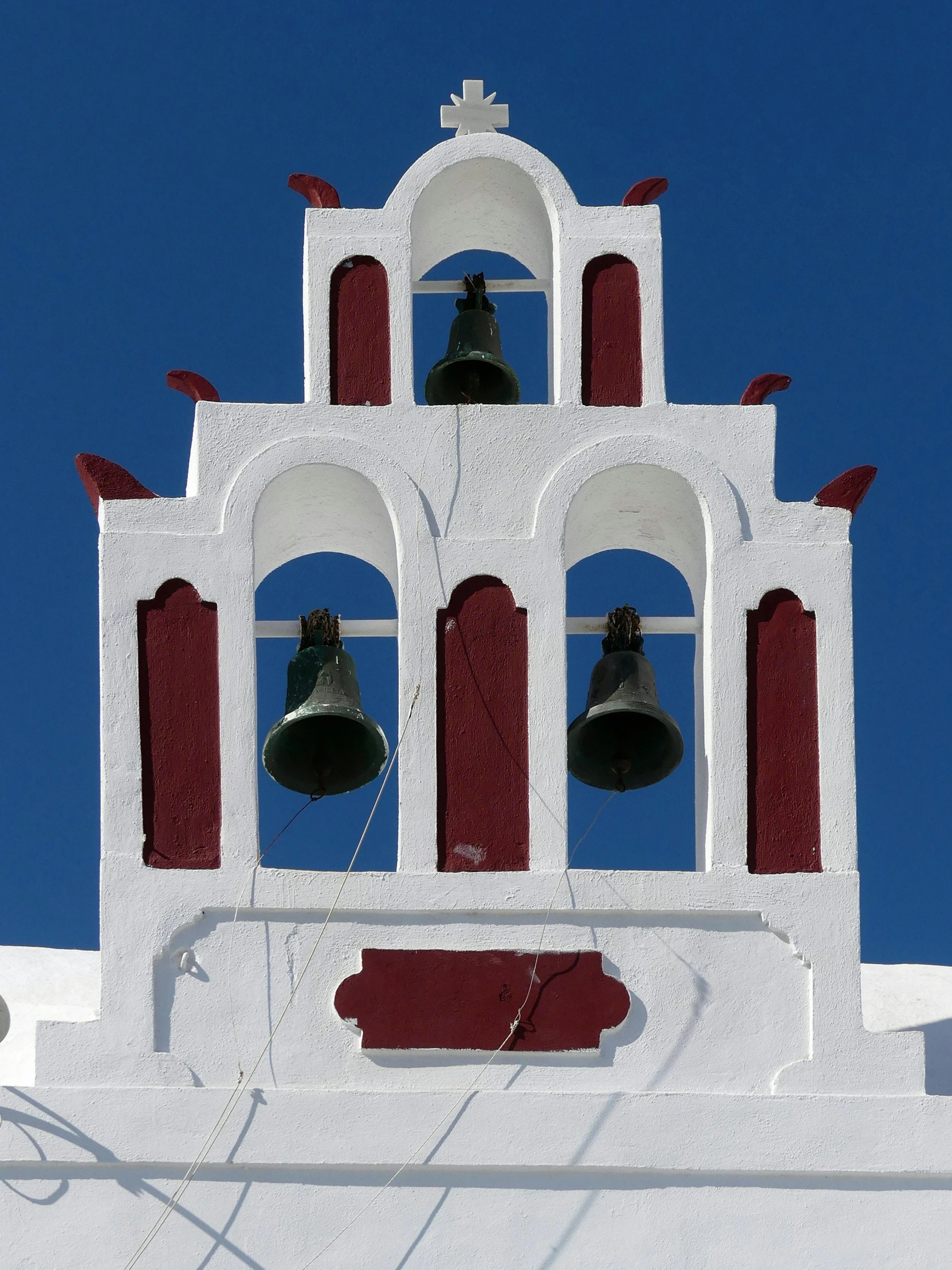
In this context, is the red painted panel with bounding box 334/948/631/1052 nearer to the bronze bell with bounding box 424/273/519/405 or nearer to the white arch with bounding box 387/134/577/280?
the bronze bell with bounding box 424/273/519/405

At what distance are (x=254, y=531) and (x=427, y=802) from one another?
5.04ft

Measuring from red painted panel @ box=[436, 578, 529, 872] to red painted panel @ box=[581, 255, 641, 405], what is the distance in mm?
1118

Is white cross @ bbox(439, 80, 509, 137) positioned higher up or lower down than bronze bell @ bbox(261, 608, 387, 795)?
higher up

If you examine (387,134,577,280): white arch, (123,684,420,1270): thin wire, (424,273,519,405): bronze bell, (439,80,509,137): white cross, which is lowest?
(123,684,420,1270): thin wire

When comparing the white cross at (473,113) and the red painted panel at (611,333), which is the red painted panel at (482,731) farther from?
the white cross at (473,113)

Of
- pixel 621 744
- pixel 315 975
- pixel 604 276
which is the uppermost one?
pixel 604 276

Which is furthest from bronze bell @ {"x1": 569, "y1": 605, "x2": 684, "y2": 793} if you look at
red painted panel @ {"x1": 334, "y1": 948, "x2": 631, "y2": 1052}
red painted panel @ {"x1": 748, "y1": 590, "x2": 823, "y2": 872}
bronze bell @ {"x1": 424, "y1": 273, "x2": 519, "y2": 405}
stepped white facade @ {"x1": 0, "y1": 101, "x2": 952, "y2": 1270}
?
bronze bell @ {"x1": 424, "y1": 273, "x2": 519, "y2": 405}

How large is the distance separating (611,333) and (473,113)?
1.43m

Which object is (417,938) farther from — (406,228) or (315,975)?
(406,228)

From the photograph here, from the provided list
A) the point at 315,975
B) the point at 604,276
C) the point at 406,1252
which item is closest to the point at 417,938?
the point at 315,975

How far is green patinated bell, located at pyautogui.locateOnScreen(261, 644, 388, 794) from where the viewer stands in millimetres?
14352

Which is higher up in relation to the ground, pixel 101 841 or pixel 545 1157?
pixel 101 841

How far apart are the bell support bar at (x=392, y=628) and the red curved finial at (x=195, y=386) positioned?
1.07m

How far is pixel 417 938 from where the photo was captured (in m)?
13.8
